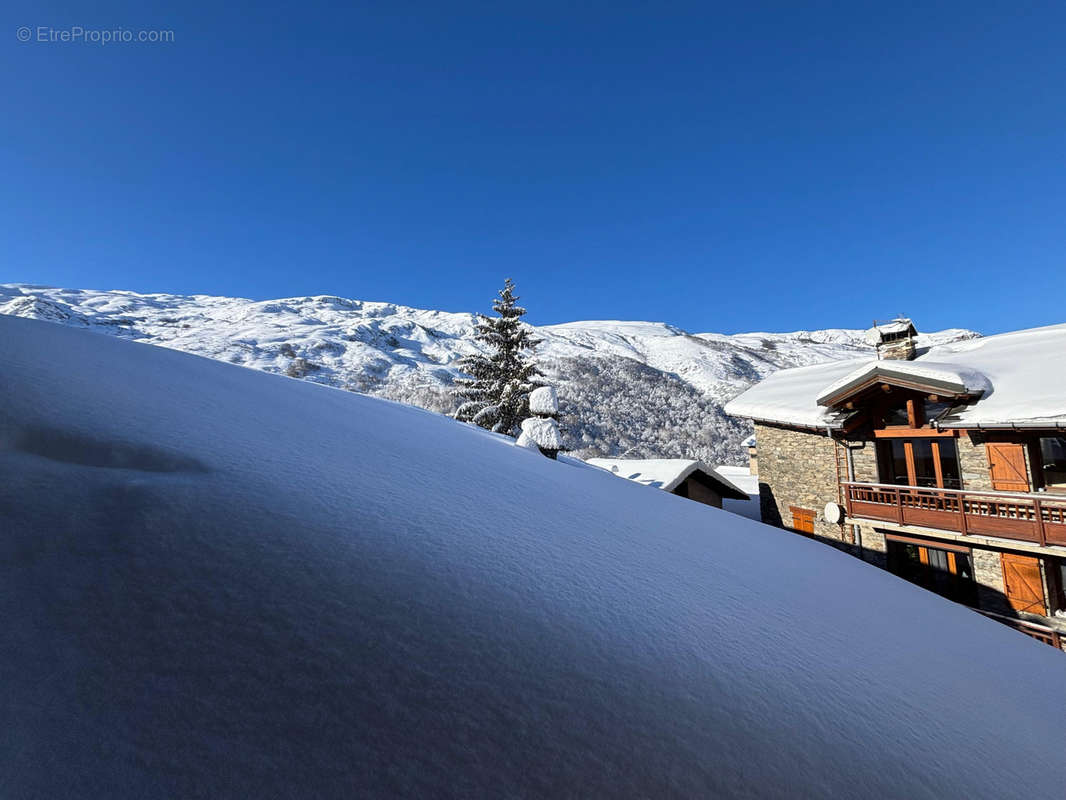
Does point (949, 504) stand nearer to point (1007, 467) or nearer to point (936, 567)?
point (1007, 467)

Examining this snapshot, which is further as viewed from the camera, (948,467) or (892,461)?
(892,461)

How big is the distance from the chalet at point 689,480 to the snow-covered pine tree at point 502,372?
5975 millimetres

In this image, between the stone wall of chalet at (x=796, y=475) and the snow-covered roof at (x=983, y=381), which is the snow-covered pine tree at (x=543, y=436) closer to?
the snow-covered roof at (x=983, y=381)

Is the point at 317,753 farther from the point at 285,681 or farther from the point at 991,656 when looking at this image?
the point at 991,656

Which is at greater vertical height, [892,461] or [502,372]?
[502,372]

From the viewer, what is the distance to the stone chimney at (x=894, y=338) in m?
14.0

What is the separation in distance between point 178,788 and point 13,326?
500 centimetres

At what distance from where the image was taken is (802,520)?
555 inches

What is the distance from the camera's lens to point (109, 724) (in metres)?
1.05

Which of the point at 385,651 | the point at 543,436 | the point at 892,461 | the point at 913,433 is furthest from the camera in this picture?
the point at 892,461

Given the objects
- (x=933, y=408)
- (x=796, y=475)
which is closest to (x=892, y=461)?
(x=933, y=408)

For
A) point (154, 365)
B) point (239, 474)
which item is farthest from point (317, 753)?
point (154, 365)

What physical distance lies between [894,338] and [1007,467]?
5.85 m

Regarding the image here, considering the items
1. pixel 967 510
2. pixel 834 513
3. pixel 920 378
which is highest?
pixel 920 378
